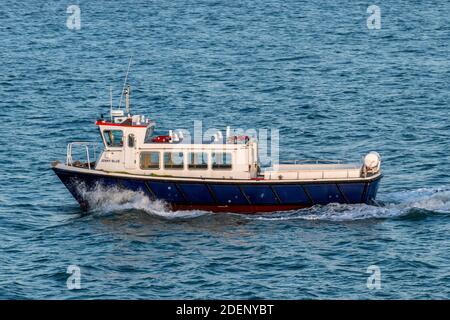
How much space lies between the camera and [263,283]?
52.5 meters

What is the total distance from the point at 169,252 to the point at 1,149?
23673 millimetres

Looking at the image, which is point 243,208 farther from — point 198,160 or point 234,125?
point 234,125

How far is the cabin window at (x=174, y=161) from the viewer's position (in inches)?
2427

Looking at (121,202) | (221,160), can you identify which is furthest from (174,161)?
(121,202)

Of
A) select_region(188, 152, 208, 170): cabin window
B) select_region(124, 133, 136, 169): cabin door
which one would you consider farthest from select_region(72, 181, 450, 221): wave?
select_region(188, 152, 208, 170): cabin window

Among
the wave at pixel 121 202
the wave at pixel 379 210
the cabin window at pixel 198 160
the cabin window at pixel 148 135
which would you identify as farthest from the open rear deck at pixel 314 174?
the cabin window at pixel 148 135

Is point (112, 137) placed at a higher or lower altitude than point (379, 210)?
higher

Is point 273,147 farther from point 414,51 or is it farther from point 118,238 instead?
point 414,51

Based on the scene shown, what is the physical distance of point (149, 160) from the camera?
2443 inches

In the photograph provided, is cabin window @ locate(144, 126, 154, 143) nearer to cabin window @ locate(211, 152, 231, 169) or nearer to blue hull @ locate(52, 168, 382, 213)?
blue hull @ locate(52, 168, 382, 213)

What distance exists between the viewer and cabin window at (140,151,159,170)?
61938mm

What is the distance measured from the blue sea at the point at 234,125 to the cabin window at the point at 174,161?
7.09 ft

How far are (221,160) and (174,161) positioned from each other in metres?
2.41
